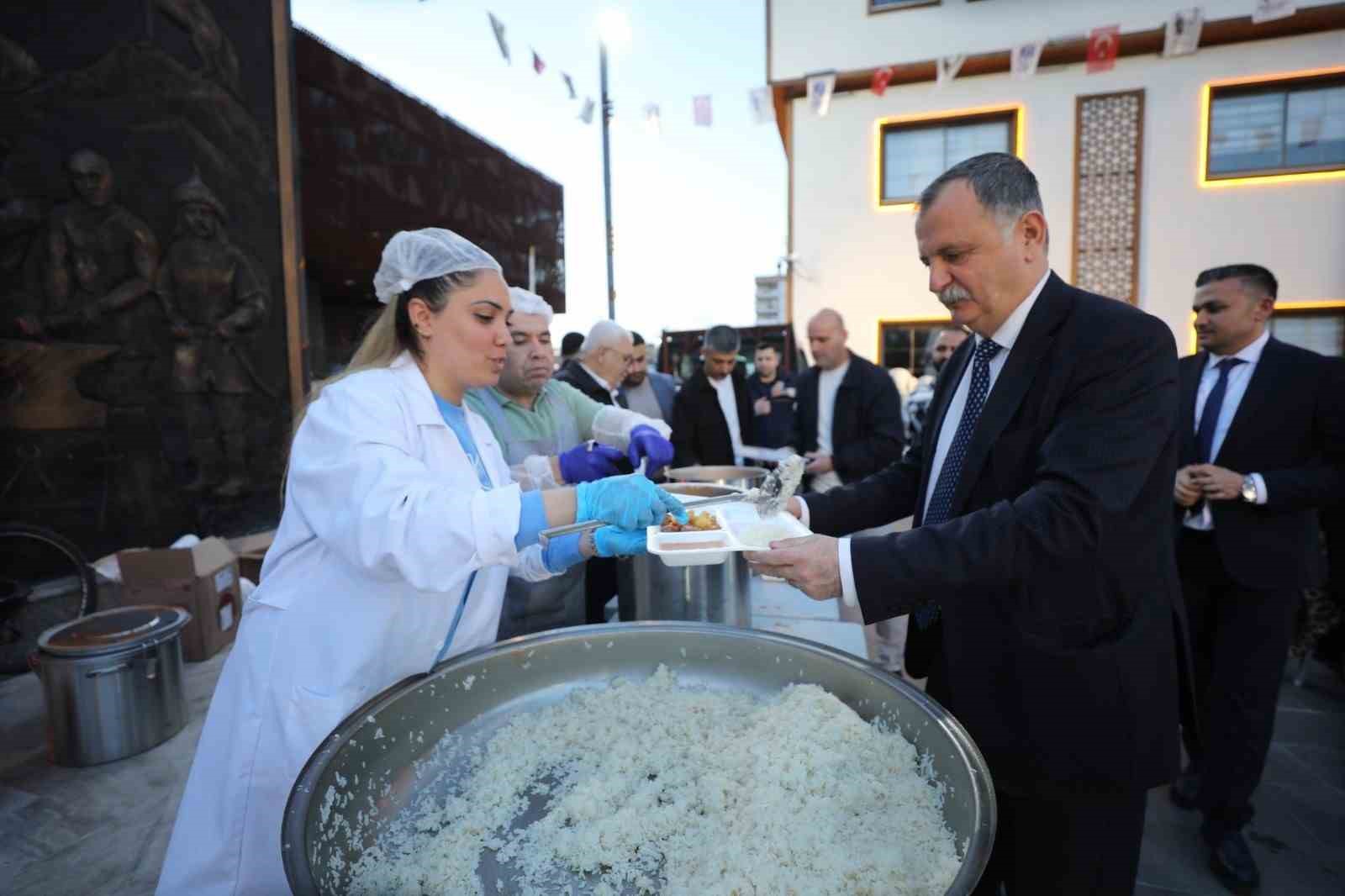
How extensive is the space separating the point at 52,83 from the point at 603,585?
4.81 m

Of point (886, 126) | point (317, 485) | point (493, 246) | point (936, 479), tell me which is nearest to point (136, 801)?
point (317, 485)

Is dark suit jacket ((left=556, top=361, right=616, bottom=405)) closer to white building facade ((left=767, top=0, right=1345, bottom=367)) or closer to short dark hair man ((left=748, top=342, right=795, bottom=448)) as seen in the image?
short dark hair man ((left=748, top=342, right=795, bottom=448))

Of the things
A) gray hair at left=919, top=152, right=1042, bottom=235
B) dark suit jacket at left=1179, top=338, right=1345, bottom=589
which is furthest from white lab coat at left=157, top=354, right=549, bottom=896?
dark suit jacket at left=1179, top=338, right=1345, bottom=589

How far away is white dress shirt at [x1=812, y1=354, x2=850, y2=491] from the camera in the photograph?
480 cm

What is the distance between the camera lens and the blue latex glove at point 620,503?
1.53 meters

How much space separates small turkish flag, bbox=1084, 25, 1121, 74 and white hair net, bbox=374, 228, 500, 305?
434 inches

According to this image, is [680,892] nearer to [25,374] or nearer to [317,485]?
[317,485]

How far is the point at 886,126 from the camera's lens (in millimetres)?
11055

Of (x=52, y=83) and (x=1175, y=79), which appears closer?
(x=52, y=83)

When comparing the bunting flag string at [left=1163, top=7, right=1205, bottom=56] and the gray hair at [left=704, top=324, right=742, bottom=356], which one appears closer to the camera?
the gray hair at [left=704, top=324, right=742, bottom=356]

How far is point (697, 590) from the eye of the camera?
201 cm

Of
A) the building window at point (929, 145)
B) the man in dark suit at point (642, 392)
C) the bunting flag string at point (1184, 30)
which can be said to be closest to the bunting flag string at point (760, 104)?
the building window at point (929, 145)

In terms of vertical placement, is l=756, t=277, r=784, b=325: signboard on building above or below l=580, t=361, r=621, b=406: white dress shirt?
above

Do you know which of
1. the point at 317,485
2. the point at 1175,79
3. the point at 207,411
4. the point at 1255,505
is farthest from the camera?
the point at 1175,79
